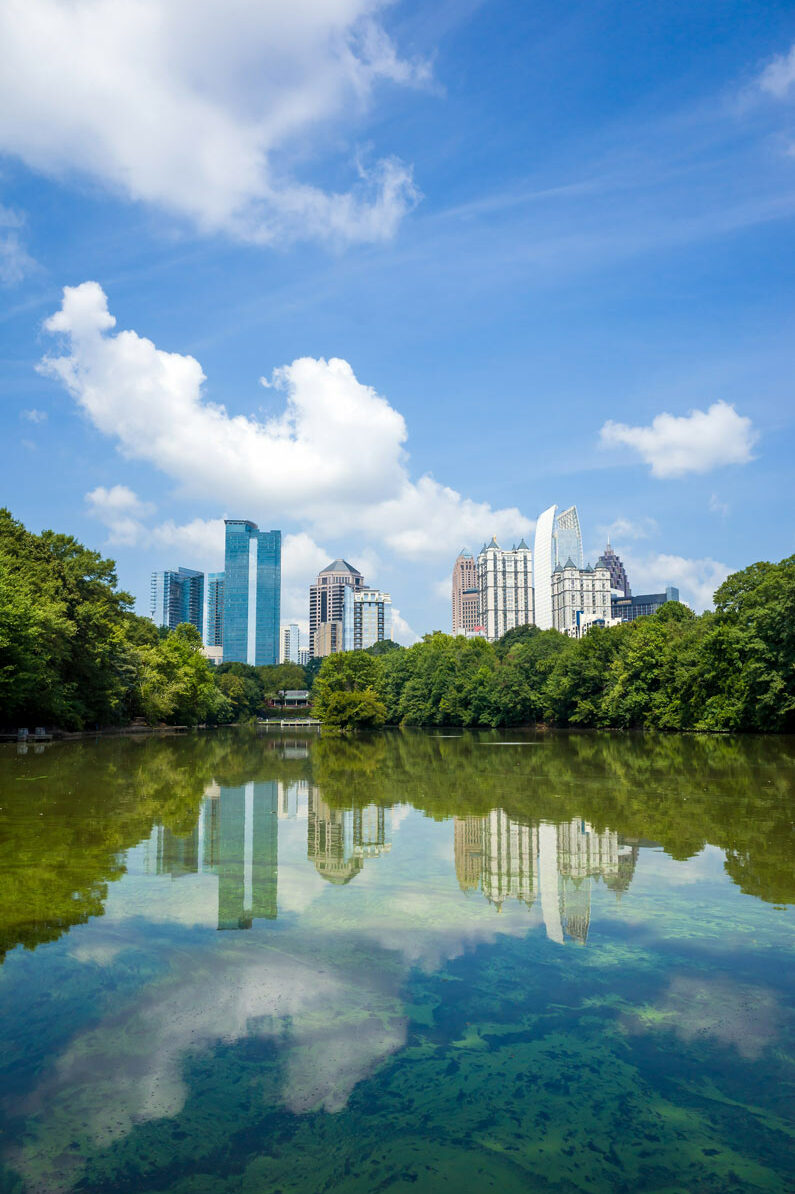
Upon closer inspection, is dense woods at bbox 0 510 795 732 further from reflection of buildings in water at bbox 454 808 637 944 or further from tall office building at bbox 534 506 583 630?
tall office building at bbox 534 506 583 630

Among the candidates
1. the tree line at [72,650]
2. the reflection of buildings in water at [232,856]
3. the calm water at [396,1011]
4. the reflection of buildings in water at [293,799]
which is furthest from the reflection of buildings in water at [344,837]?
the tree line at [72,650]

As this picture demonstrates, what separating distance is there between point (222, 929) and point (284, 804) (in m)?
8.30

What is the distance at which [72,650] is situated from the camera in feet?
140

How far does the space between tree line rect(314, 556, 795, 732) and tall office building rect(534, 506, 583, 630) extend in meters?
108

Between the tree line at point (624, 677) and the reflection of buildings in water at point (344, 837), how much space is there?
96.4ft

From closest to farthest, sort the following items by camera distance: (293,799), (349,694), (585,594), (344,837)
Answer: (344,837) < (293,799) < (349,694) < (585,594)

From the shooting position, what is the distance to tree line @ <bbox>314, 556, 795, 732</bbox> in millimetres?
37875

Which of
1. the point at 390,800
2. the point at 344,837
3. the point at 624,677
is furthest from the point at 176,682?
the point at 344,837

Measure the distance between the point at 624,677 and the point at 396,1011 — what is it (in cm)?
4846

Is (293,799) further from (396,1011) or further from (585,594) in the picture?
(585,594)

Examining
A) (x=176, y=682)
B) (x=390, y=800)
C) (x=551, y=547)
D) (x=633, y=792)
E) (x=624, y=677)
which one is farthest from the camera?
(x=551, y=547)

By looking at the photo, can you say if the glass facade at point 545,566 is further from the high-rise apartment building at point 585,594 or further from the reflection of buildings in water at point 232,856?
the reflection of buildings in water at point 232,856

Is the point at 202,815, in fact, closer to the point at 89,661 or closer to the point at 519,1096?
the point at 519,1096

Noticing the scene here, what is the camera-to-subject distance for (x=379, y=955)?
595 cm
